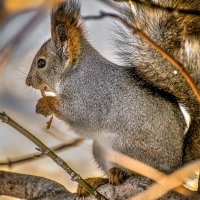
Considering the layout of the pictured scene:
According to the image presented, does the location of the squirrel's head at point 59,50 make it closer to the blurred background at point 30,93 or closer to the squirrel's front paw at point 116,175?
the blurred background at point 30,93

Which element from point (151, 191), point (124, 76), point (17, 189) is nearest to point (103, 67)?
point (124, 76)

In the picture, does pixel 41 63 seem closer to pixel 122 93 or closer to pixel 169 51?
pixel 122 93

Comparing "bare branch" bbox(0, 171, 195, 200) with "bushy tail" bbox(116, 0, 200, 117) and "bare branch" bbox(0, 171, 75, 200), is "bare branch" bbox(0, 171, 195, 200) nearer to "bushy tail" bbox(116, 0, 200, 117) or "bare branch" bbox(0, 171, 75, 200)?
"bare branch" bbox(0, 171, 75, 200)

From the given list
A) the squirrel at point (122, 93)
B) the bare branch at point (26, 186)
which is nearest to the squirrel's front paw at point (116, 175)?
the squirrel at point (122, 93)

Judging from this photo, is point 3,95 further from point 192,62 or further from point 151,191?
point 151,191

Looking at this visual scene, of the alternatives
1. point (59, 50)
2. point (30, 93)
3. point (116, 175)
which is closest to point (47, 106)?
point (59, 50)

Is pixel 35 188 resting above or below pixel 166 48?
below

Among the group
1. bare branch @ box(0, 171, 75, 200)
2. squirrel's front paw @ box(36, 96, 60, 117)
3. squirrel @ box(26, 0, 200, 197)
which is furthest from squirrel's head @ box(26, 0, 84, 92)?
bare branch @ box(0, 171, 75, 200)
